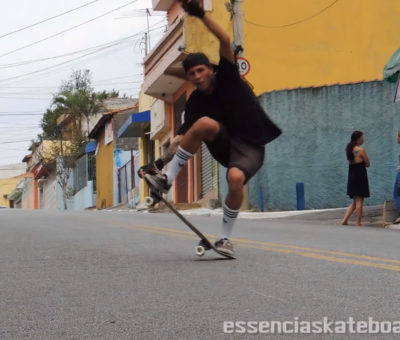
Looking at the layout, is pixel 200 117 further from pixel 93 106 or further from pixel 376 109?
pixel 93 106

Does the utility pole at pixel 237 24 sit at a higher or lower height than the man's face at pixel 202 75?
higher

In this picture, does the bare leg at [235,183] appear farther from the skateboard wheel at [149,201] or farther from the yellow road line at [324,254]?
the yellow road line at [324,254]

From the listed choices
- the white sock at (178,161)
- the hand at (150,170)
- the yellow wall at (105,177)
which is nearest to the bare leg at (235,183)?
the white sock at (178,161)

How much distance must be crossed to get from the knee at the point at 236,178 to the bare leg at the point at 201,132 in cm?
32

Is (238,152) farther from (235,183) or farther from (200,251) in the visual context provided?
(200,251)

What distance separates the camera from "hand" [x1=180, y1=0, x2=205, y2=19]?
20.5 feet

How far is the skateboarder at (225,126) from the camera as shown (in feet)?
21.7

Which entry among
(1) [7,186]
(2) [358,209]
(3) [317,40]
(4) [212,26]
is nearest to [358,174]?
(2) [358,209]

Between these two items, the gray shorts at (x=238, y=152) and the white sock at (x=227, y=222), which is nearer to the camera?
the gray shorts at (x=238, y=152)

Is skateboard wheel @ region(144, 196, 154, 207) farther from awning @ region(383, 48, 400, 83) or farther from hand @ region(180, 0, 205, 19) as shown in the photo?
awning @ region(383, 48, 400, 83)

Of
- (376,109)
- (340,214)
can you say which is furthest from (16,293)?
(376,109)

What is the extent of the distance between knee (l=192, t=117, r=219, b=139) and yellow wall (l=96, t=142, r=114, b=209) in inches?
1621

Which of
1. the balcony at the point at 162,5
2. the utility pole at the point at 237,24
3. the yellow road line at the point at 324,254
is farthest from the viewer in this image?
the balcony at the point at 162,5

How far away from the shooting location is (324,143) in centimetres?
2166
